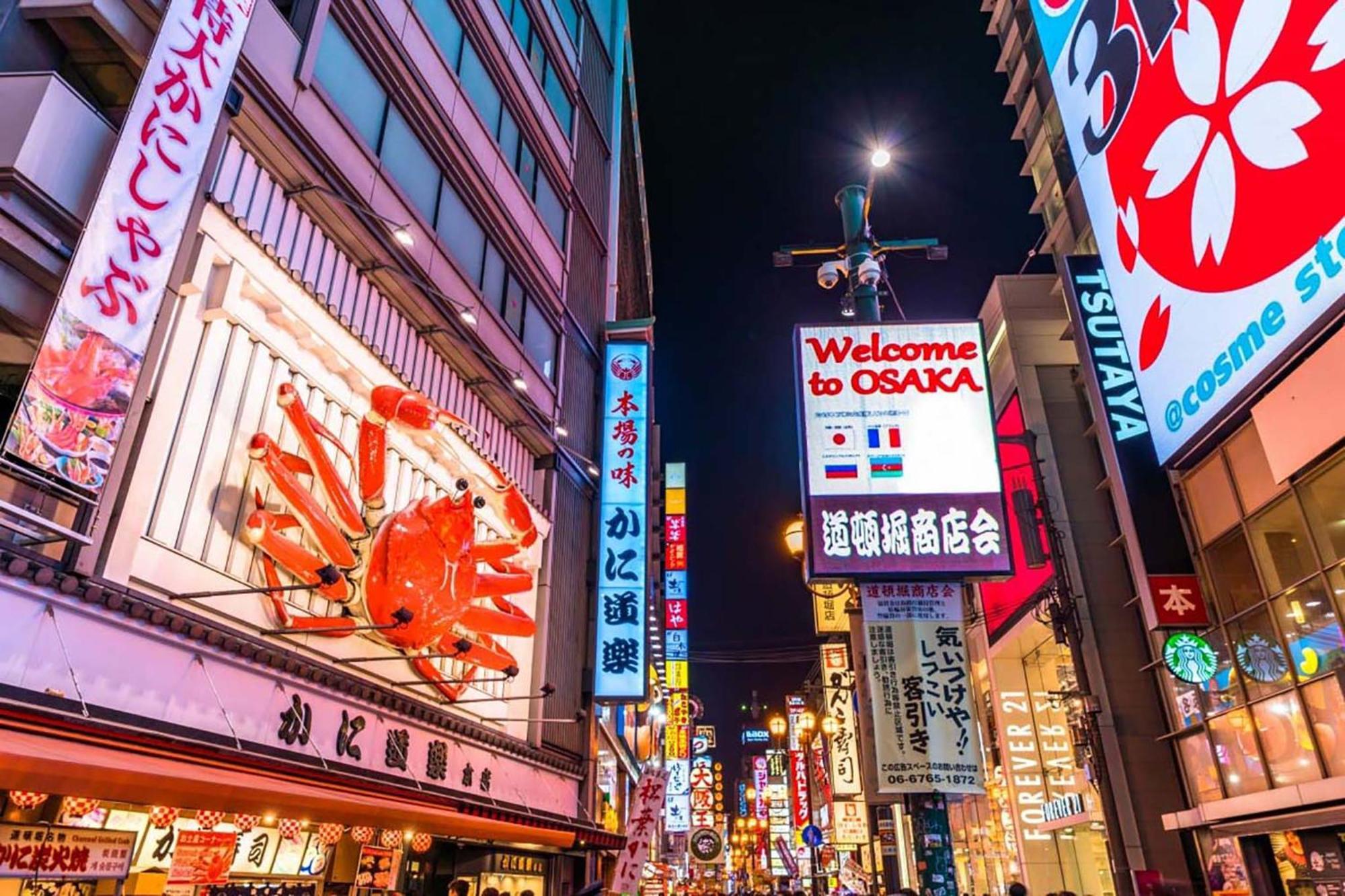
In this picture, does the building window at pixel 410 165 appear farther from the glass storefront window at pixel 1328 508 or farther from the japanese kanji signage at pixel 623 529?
the glass storefront window at pixel 1328 508

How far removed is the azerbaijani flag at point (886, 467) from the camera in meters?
15.1

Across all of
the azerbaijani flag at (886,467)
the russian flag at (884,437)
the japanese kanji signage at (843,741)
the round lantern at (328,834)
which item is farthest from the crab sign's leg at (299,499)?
the japanese kanji signage at (843,741)

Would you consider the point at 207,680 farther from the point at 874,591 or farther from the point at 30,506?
the point at 874,591

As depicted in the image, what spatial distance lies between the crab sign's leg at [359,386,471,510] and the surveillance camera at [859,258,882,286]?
31.2ft

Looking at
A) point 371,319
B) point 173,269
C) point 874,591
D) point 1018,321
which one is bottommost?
point 874,591

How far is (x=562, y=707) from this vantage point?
18266 mm

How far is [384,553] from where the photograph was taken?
1123cm

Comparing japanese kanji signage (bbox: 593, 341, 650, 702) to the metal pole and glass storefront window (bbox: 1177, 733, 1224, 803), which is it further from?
glass storefront window (bbox: 1177, 733, 1224, 803)

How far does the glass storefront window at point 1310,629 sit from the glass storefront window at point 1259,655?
283 mm

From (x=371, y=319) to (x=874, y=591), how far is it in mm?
9738

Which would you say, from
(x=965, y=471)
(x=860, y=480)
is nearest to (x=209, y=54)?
(x=860, y=480)

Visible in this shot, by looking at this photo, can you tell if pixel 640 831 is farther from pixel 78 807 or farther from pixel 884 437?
pixel 78 807

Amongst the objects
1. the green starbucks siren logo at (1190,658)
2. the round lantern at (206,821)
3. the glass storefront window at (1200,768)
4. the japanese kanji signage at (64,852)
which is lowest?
the japanese kanji signage at (64,852)

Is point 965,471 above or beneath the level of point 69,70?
beneath
